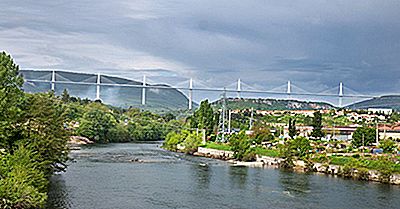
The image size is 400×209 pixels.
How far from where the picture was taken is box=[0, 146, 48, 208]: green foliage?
34.2 feet

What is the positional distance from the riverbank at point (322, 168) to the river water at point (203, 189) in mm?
740

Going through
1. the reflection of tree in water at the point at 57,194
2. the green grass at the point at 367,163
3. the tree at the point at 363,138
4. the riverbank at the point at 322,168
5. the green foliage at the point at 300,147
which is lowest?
the reflection of tree in water at the point at 57,194

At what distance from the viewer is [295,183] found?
17125 mm

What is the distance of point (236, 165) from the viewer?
23.4m

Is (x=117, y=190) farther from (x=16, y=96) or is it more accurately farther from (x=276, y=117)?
(x=276, y=117)

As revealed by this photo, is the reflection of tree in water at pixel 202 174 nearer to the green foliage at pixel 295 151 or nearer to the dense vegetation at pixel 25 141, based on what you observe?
the green foliage at pixel 295 151

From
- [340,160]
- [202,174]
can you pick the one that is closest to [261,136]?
[340,160]

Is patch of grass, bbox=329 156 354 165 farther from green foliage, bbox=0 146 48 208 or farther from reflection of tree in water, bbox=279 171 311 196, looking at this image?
green foliage, bbox=0 146 48 208

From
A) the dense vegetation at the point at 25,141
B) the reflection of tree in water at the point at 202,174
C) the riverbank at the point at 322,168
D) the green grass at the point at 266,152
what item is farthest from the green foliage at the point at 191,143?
the dense vegetation at the point at 25,141

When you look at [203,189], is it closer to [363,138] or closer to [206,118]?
[363,138]

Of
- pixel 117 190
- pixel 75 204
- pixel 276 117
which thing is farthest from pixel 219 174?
pixel 276 117

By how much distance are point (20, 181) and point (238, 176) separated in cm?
978

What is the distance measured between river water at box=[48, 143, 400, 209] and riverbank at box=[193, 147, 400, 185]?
740 mm

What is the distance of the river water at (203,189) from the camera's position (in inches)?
521
